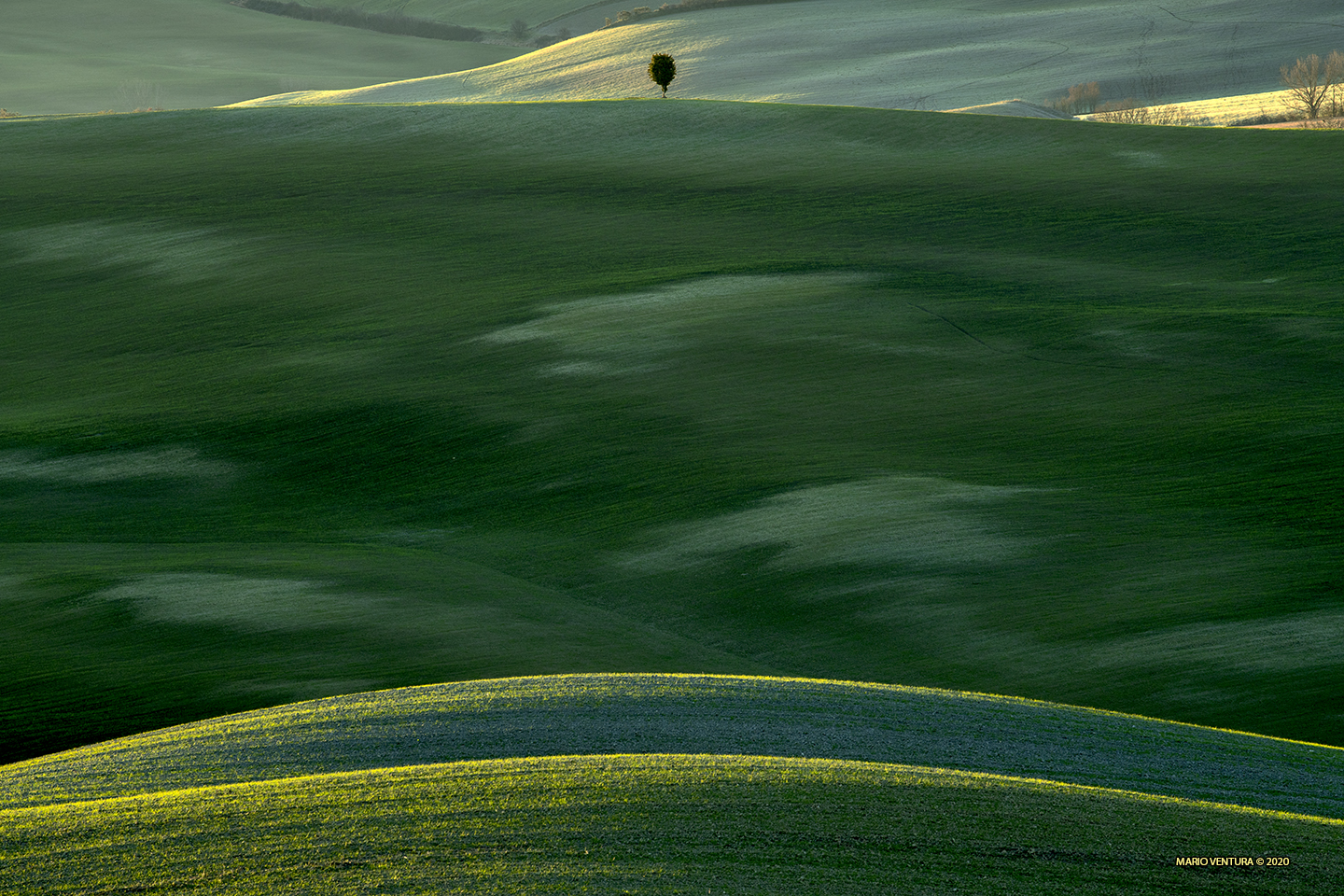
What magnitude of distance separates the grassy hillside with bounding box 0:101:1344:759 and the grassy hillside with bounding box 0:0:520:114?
329 ft

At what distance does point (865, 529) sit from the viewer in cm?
1478

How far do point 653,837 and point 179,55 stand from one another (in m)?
163

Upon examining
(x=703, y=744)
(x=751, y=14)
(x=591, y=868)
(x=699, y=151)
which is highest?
(x=751, y=14)

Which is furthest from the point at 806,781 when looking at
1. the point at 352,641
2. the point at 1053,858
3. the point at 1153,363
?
the point at 1153,363

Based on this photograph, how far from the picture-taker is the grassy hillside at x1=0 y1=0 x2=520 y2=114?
131 metres

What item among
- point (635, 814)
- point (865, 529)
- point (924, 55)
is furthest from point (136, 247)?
point (924, 55)

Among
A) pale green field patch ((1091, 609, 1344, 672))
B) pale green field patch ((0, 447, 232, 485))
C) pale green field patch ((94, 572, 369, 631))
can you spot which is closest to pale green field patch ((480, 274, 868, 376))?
pale green field patch ((0, 447, 232, 485))

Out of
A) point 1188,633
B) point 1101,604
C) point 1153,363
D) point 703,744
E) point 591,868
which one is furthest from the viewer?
point 1153,363

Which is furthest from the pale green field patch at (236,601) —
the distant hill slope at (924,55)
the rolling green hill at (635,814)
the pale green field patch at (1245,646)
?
the distant hill slope at (924,55)

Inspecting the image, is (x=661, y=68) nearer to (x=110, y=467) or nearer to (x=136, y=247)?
(x=136, y=247)

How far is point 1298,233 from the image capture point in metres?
29.1

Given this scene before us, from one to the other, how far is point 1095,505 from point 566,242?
1954cm

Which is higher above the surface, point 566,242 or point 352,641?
point 566,242

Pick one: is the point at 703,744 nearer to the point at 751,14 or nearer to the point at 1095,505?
the point at 1095,505
